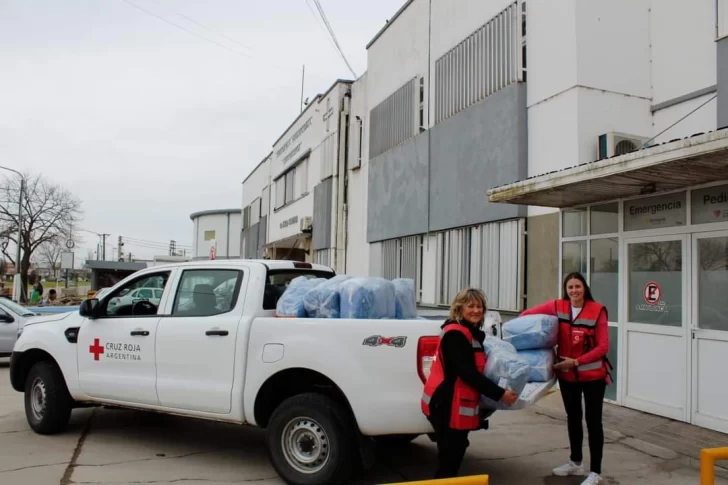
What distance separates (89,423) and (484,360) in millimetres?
5077

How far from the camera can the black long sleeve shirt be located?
4.05 metres

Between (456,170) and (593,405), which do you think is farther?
(456,170)

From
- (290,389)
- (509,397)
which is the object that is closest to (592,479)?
(509,397)

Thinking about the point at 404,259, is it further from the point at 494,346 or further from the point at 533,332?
the point at 494,346

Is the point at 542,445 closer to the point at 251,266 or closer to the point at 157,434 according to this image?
the point at 251,266

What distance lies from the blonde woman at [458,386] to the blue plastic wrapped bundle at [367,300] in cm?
84

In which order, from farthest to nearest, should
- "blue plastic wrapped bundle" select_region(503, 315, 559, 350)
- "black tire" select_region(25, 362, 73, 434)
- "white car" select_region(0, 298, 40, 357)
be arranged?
"white car" select_region(0, 298, 40, 357)
"black tire" select_region(25, 362, 73, 434)
"blue plastic wrapped bundle" select_region(503, 315, 559, 350)

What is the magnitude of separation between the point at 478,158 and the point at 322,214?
9.86 metres

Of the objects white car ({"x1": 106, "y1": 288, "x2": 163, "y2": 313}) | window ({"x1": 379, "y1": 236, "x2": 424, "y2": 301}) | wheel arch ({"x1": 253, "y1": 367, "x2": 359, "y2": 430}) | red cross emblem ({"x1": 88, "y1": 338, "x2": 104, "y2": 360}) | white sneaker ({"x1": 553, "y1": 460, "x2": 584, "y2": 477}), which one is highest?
window ({"x1": 379, "y1": 236, "x2": 424, "y2": 301})

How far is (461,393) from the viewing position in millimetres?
4098

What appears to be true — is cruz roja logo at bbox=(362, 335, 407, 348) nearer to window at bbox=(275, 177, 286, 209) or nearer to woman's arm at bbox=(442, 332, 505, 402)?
woman's arm at bbox=(442, 332, 505, 402)

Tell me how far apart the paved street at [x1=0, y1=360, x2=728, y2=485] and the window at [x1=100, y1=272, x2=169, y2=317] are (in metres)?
1.31

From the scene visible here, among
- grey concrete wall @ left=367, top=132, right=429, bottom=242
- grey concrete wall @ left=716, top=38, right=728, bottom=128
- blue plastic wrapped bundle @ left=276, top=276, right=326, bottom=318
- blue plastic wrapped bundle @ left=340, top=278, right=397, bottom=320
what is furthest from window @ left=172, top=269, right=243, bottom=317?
grey concrete wall @ left=367, top=132, right=429, bottom=242

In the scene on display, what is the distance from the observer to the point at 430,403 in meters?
4.19
